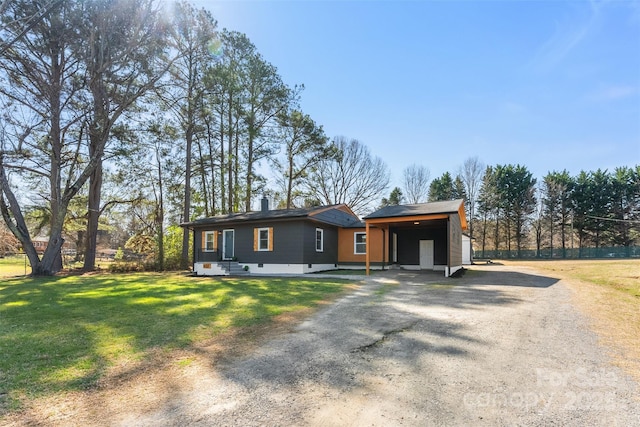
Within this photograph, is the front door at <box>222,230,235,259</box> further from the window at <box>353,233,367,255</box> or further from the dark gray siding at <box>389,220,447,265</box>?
the dark gray siding at <box>389,220,447,265</box>

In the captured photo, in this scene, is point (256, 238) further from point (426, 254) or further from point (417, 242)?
point (426, 254)

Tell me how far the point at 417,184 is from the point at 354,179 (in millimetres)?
9585

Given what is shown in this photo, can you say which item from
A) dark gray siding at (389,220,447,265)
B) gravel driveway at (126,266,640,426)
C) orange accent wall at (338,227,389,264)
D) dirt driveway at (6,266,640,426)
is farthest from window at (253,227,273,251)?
dirt driveway at (6,266,640,426)

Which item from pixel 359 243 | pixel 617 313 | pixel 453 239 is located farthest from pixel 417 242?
pixel 617 313

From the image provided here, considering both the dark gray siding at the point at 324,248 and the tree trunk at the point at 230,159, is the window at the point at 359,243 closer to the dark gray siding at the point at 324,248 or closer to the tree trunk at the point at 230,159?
the dark gray siding at the point at 324,248

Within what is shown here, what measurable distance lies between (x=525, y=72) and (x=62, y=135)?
2262 cm

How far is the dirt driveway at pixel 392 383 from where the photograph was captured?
8.91 feet

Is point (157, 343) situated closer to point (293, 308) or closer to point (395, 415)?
point (293, 308)

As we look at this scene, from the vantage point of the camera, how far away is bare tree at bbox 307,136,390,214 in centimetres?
3306

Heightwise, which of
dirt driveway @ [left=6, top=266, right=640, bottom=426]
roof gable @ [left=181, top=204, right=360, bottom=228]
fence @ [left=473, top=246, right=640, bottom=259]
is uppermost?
roof gable @ [left=181, top=204, right=360, bottom=228]

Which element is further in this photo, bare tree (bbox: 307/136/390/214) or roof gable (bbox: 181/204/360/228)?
bare tree (bbox: 307/136/390/214)

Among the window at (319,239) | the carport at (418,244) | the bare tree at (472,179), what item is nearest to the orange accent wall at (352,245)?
the carport at (418,244)

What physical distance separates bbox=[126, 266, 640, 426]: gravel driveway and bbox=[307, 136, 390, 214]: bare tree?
27310 mm

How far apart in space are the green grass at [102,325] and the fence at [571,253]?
34883mm
